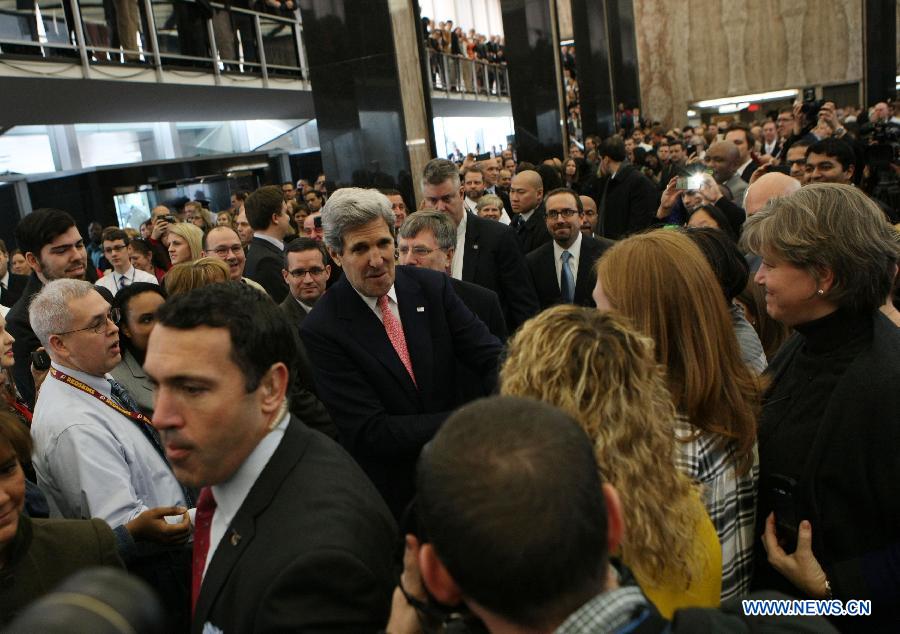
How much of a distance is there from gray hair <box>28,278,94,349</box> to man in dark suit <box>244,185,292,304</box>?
2.32 meters

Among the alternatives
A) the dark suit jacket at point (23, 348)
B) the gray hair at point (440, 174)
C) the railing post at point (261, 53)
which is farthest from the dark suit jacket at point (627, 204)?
the railing post at point (261, 53)

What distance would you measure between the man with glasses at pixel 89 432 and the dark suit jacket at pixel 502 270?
7.73 ft

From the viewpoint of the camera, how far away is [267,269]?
530cm

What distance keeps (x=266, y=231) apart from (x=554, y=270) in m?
2.13

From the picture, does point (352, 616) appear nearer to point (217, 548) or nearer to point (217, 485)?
point (217, 548)

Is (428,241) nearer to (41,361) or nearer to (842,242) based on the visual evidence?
(41,361)

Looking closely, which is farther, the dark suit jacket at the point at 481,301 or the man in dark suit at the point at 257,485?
the dark suit jacket at the point at 481,301

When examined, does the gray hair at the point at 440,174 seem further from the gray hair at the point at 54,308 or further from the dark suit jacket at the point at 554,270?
the gray hair at the point at 54,308

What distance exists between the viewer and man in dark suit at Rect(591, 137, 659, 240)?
7.43m

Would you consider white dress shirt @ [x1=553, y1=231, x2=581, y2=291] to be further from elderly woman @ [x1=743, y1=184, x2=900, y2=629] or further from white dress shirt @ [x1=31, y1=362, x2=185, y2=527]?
→ white dress shirt @ [x1=31, y1=362, x2=185, y2=527]

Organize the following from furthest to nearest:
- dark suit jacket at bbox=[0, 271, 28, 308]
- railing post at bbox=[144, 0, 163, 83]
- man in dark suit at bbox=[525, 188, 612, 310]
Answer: railing post at bbox=[144, 0, 163, 83], dark suit jacket at bbox=[0, 271, 28, 308], man in dark suit at bbox=[525, 188, 612, 310]

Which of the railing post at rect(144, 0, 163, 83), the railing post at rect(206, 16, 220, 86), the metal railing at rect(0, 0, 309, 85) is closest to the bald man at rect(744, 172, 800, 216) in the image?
the metal railing at rect(0, 0, 309, 85)

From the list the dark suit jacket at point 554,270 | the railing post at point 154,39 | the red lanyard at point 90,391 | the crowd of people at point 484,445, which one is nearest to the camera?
the crowd of people at point 484,445

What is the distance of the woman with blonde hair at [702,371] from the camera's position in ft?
5.93
